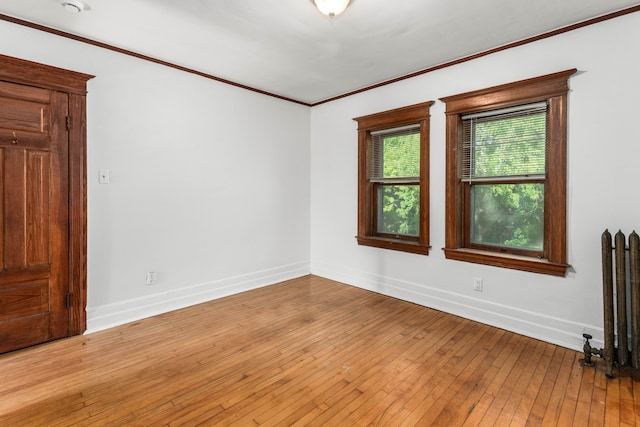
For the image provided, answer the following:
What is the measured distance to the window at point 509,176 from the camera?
2.74 m

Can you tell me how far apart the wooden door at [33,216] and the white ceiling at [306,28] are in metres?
0.74

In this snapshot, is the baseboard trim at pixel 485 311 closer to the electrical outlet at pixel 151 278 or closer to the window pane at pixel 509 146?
the window pane at pixel 509 146

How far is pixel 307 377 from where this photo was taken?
224 cm

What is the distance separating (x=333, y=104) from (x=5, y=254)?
3919 millimetres

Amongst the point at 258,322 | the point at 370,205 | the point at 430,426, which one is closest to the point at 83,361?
the point at 258,322

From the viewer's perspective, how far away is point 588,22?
2.55 metres

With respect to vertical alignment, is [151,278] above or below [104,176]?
below

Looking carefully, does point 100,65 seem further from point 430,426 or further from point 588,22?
point 588,22

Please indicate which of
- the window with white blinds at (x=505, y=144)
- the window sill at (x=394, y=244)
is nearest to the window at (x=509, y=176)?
the window with white blinds at (x=505, y=144)

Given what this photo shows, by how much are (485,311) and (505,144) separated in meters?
1.66

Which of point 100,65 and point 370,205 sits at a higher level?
point 100,65

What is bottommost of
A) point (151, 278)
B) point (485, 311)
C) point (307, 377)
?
point (307, 377)

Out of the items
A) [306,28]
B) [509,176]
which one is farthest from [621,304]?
[306,28]

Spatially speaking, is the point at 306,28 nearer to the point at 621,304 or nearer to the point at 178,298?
the point at 178,298
